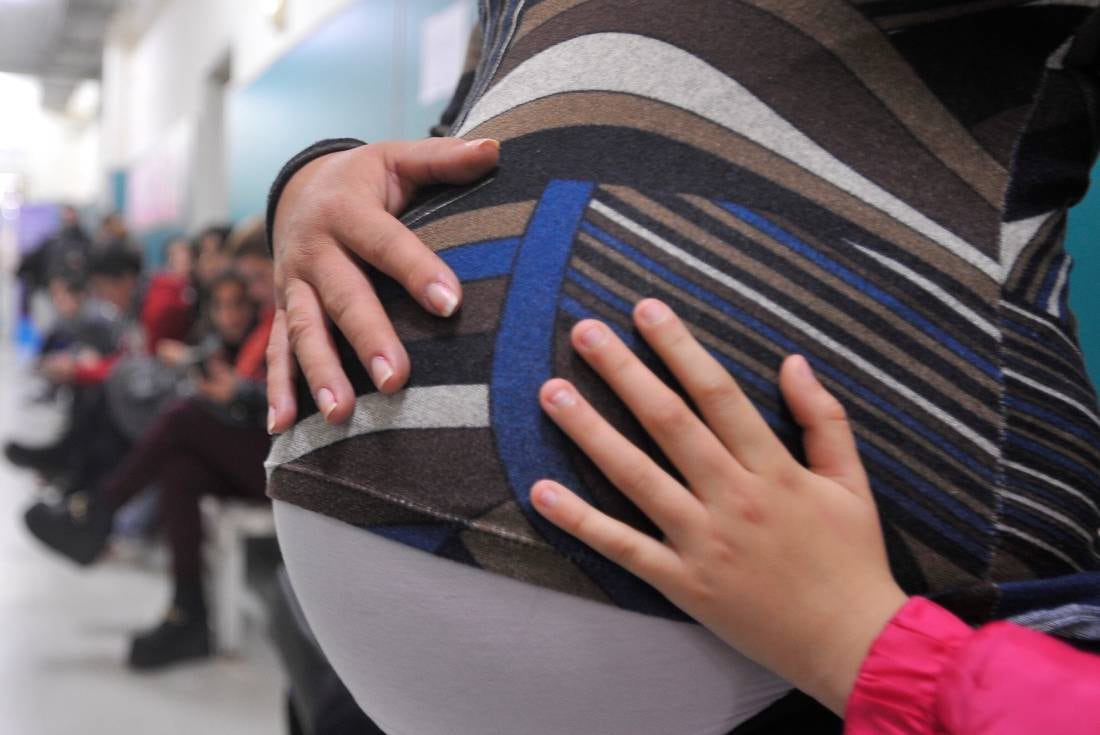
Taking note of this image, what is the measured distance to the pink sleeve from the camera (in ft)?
1.25

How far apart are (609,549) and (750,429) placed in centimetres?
8

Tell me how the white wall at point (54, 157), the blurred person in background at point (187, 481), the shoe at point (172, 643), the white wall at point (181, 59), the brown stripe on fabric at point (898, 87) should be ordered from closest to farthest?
the brown stripe on fabric at point (898, 87) → the shoe at point (172, 643) → the blurred person in background at point (187, 481) → the white wall at point (181, 59) → the white wall at point (54, 157)

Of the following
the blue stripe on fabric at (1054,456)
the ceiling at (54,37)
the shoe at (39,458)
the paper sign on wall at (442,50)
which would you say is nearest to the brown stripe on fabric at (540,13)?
the blue stripe on fabric at (1054,456)

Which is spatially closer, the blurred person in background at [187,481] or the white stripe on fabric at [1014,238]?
the white stripe on fabric at [1014,238]

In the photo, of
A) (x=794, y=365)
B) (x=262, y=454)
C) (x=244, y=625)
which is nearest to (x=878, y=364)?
(x=794, y=365)

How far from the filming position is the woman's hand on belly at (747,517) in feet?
1.39

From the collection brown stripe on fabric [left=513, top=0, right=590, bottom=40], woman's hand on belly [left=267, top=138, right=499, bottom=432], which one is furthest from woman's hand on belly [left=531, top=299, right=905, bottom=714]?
brown stripe on fabric [left=513, top=0, right=590, bottom=40]

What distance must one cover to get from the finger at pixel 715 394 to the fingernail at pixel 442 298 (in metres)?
0.10

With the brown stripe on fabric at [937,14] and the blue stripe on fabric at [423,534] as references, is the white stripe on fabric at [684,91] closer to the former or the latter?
the brown stripe on fabric at [937,14]

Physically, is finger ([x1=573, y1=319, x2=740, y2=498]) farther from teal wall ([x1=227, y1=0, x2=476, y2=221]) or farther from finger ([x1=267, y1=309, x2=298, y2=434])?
teal wall ([x1=227, y1=0, x2=476, y2=221])

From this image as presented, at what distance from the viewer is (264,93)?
12.0 feet

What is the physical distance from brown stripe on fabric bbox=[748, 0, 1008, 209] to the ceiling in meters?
9.13

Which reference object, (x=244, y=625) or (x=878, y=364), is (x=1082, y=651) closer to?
(x=878, y=364)

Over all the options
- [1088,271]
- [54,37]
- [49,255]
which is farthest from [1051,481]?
[54,37]
